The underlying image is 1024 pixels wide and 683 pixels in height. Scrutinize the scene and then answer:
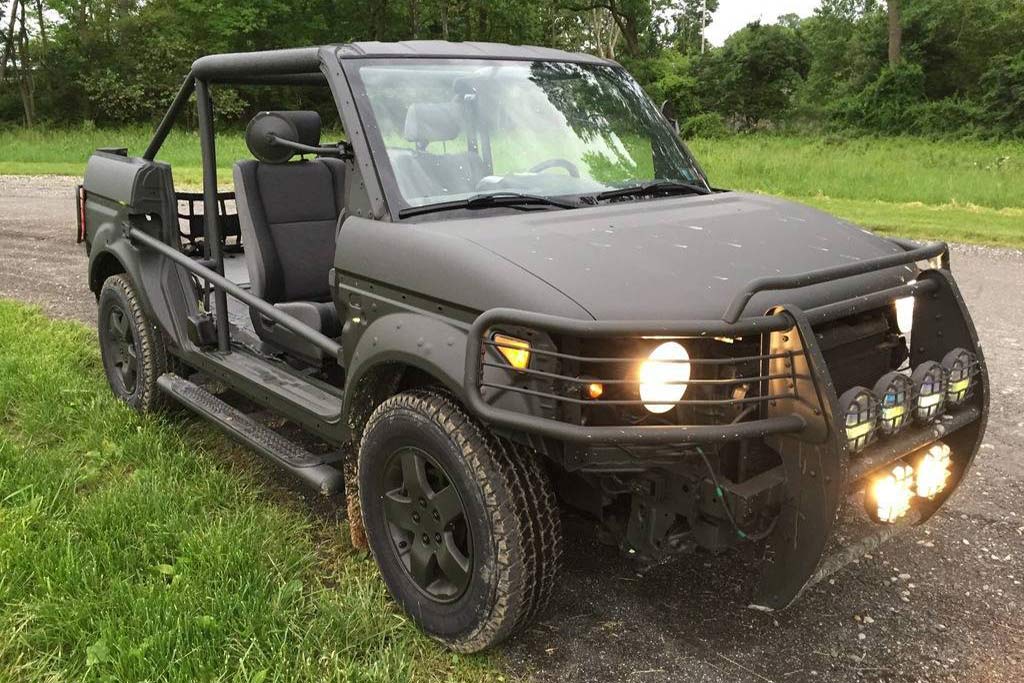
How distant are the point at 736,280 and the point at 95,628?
2448 mm

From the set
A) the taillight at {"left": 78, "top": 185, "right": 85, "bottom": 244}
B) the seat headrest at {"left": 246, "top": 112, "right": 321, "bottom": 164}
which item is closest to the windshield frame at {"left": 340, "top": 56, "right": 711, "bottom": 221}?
the seat headrest at {"left": 246, "top": 112, "right": 321, "bottom": 164}

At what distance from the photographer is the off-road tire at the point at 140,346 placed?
16.4 ft

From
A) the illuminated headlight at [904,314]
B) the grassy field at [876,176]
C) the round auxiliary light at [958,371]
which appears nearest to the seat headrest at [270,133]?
the illuminated headlight at [904,314]

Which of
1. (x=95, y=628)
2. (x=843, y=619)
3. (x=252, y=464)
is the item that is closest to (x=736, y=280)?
(x=843, y=619)

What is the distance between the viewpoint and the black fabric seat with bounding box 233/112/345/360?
15.3ft

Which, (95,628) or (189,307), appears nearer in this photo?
(95,628)

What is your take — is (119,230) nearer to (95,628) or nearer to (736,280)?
(95,628)

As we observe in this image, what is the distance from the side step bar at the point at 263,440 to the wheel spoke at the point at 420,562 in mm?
544

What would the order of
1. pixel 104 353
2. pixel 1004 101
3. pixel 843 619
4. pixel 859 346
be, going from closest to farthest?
pixel 859 346
pixel 843 619
pixel 104 353
pixel 1004 101

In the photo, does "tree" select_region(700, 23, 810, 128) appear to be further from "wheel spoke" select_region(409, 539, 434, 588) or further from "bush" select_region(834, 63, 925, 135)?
"wheel spoke" select_region(409, 539, 434, 588)

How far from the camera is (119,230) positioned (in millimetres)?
5117

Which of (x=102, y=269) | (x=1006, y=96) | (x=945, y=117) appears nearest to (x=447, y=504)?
(x=102, y=269)

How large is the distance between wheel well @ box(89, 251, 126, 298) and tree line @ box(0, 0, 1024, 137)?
115ft

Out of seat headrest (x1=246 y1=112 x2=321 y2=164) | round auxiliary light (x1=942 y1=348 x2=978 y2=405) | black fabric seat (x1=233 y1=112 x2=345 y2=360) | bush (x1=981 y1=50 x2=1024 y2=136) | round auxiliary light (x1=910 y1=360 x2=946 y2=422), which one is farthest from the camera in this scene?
bush (x1=981 y1=50 x2=1024 y2=136)
